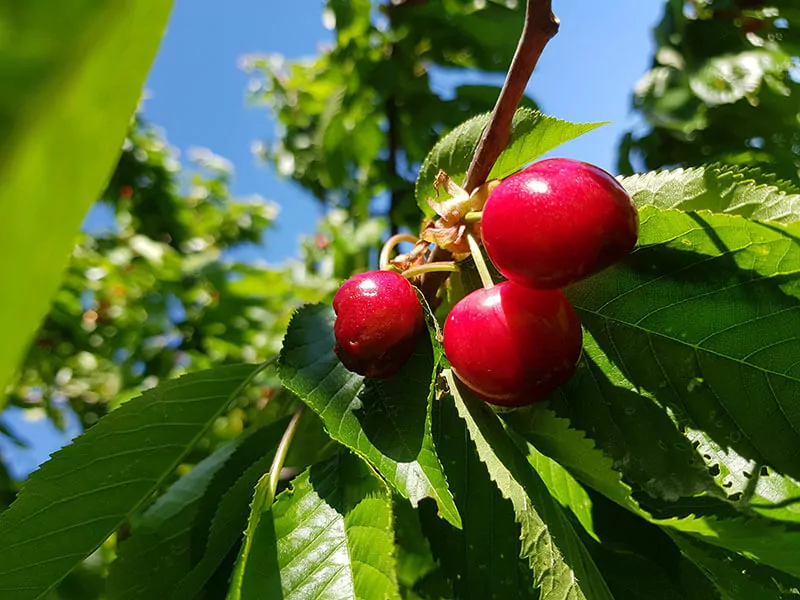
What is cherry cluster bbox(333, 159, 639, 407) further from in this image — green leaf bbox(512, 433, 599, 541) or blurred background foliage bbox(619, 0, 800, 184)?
blurred background foliage bbox(619, 0, 800, 184)

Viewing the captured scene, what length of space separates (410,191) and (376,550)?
5.27ft

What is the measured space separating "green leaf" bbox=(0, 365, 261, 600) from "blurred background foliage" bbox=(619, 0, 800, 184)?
1.45m

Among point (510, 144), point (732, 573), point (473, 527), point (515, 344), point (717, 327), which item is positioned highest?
point (510, 144)

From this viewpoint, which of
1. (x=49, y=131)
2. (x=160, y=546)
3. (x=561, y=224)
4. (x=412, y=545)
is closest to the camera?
(x=49, y=131)

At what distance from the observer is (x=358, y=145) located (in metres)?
2.36

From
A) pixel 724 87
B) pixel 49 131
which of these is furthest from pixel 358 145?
pixel 49 131

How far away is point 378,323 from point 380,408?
0.10 meters

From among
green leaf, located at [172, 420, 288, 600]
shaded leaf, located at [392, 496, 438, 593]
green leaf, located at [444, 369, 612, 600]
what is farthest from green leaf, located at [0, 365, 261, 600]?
green leaf, located at [444, 369, 612, 600]

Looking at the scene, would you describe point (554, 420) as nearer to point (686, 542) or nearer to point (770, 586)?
→ point (686, 542)

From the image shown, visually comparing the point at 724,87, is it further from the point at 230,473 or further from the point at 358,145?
the point at 230,473

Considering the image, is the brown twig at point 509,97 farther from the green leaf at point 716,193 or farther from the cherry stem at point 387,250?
the green leaf at point 716,193

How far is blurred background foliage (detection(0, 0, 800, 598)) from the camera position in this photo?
6.45 feet

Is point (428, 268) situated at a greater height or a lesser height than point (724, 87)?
greater

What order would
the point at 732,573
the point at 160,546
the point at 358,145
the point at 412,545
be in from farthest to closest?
the point at 358,145 < the point at 160,546 < the point at 412,545 < the point at 732,573
